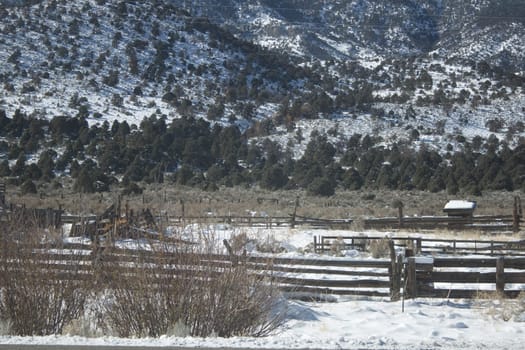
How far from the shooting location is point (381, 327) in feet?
31.0

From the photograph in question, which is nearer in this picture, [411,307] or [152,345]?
[152,345]

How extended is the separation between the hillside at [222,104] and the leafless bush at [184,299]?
42.0 meters

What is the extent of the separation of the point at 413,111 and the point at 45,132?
1533 inches

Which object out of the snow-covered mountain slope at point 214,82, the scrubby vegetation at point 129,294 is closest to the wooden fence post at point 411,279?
the scrubby vegetation at point 129,294

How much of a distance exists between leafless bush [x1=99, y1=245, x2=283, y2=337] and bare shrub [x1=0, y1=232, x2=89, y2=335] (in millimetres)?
745

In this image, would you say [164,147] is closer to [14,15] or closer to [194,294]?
[14,15]

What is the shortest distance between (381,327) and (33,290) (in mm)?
5387

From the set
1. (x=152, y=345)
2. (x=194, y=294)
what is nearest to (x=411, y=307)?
(x=194, y=294)

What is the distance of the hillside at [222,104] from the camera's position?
2064 inches

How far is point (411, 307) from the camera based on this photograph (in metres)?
11.4

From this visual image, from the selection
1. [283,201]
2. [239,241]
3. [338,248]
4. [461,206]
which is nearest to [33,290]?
[239,241]

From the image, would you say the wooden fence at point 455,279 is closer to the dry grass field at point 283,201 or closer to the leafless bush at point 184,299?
the leafless bush at point 184,299

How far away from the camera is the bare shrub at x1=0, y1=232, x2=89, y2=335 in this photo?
6793mm

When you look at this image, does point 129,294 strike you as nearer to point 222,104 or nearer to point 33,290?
point 33,290
